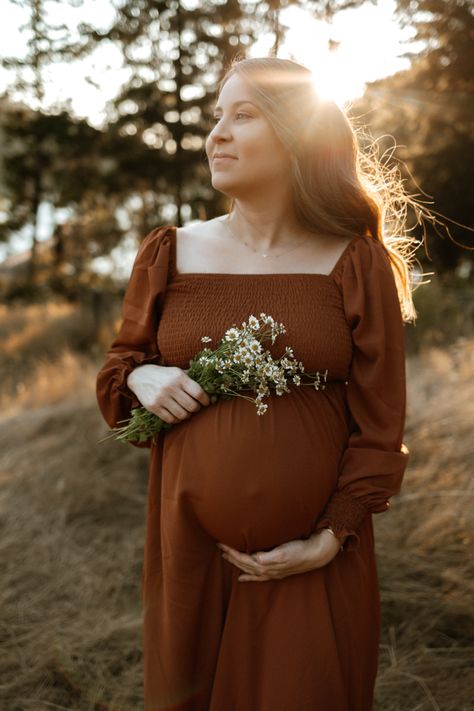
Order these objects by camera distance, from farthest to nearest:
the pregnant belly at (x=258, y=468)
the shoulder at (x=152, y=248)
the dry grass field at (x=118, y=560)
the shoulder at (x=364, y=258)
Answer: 1. the dry grass field at (x=118, y=560)
2. the shoulder at (x=152, y=248)
3. the shoulder at (x=364, y=258)
4. the pregnant belly at (x=258, y=468)

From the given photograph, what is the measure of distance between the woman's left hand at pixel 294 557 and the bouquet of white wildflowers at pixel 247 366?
1.27 feet

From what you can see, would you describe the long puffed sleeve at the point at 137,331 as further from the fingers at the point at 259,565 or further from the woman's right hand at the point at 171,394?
the fingers at the point at 259,565

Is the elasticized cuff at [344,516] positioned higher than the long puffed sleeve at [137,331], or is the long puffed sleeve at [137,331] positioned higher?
the long puffed sleeve at [137,331]

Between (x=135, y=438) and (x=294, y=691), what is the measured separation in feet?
2.81

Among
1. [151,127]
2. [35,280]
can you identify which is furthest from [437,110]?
[35,280]

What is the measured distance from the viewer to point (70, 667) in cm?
316

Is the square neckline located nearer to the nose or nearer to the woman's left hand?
the nose

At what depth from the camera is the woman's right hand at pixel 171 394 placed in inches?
75.7

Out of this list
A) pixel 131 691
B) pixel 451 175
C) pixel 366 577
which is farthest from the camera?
pixel 451 175

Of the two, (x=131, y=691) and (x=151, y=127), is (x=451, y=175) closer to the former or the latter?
(x=151, y=127)

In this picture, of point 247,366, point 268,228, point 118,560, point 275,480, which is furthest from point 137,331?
point 118,560

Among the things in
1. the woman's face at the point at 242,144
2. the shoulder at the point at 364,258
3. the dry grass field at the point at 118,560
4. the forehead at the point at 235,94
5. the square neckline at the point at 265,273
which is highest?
the forehead at the point at 235,94

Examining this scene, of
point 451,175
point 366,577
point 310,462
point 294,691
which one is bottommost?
point 294,691

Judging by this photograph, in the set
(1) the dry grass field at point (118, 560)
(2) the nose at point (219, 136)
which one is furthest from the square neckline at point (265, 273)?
(1) the dry grass field at point (118, 560)
